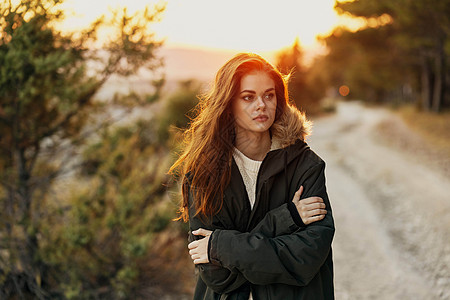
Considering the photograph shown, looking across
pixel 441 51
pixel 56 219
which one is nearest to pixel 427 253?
pixel 56 219

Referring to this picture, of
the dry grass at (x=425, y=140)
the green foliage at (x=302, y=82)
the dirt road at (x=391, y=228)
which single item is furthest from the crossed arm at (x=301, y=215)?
the green foliage at (x=302, y=82)

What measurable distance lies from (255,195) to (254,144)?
0.28m

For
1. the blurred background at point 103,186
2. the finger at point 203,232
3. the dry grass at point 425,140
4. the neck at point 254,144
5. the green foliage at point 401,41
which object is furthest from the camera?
the green foliage at point 401,41

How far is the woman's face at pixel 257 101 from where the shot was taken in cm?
204

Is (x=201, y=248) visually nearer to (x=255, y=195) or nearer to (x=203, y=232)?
(x=203, y=232)

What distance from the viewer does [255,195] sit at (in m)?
2.06

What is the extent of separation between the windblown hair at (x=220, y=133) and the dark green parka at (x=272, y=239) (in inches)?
2.3

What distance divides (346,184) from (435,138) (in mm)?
6023

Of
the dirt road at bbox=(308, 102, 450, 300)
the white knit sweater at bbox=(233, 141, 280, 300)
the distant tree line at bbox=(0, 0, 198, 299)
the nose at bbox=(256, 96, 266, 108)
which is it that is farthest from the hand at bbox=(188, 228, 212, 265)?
the dirt road at bbox=(308, 102, 450, 300)

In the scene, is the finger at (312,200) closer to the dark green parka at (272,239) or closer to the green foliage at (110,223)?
the dark green parka at (272,239)

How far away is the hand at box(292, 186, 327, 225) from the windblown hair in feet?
1.03

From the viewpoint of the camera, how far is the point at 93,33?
14.4 ft

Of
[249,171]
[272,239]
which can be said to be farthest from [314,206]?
[249,171]

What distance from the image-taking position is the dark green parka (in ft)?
5.91
